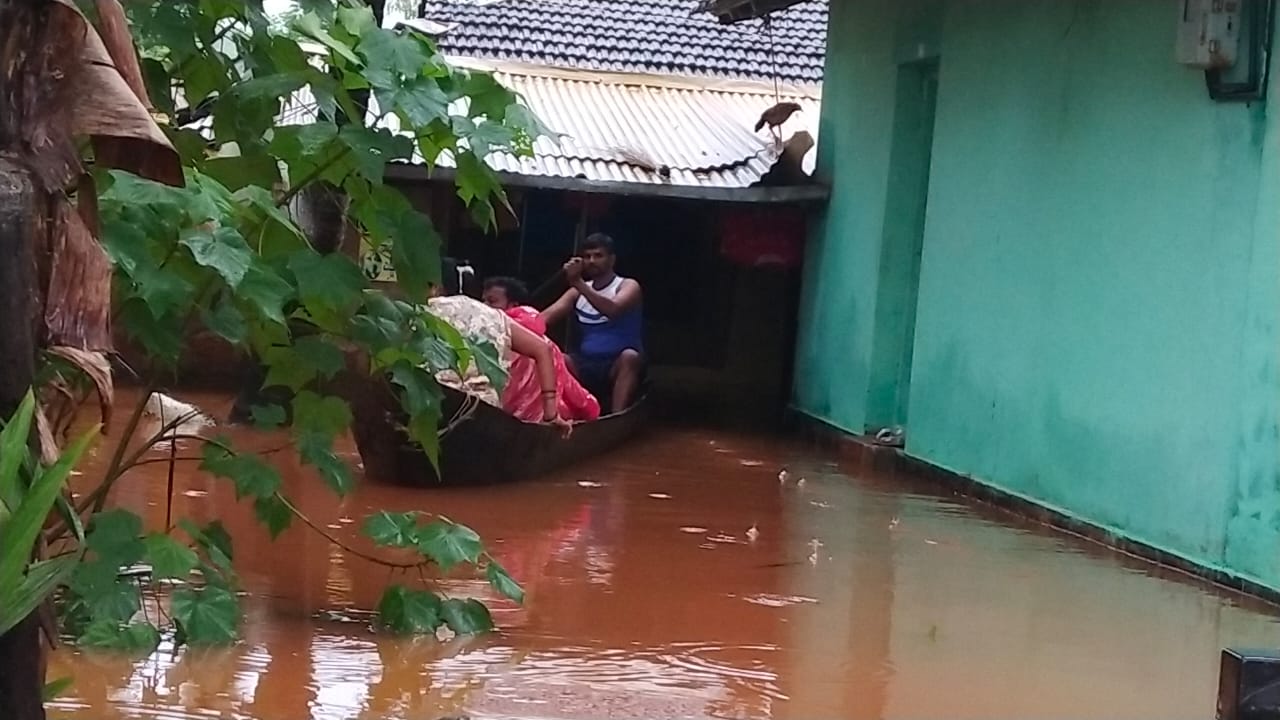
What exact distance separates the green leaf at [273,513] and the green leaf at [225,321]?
2.06 ft

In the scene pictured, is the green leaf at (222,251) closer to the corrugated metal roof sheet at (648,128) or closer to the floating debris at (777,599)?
the floating debris at (777,599)

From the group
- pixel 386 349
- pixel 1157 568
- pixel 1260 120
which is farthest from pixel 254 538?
pixel 1260 120

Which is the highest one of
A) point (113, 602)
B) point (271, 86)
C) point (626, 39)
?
point (626, 39)

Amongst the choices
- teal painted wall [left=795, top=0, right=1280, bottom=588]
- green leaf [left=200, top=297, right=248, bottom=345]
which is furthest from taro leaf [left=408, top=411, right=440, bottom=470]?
teal painted wall [left=795, top=0, right=1280, bottom=588]

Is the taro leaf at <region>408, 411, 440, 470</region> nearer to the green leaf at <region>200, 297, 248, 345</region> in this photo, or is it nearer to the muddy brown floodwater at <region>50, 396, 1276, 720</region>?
the muddy brown floodwater at <region>50, 396, 1276, 720</region>

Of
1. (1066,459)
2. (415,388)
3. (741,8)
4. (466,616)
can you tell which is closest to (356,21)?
(415,388)

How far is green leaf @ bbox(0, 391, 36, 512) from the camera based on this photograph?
2219 millimetres

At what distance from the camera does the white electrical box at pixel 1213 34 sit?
23.1 feet

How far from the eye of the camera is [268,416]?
525 cm

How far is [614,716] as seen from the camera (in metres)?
4.56

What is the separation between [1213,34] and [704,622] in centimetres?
346

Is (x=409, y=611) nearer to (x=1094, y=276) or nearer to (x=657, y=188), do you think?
(x=1094, y=276)

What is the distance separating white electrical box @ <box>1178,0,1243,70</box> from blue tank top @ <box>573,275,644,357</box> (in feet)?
16.8

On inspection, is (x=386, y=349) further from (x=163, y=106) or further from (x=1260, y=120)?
(x=1260, y=120)
